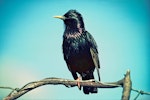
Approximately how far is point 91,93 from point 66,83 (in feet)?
2.20

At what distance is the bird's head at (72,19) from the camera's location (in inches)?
86.4

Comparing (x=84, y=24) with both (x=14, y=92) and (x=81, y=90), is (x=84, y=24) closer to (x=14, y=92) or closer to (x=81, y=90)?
(x=81, y=90)

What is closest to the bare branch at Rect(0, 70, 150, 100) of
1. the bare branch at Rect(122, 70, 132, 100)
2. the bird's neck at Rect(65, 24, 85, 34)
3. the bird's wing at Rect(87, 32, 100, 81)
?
the bare branch at Rect(122, 70, 132, 100)

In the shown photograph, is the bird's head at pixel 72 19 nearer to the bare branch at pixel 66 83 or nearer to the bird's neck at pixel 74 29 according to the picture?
the bird's neck at pixel 74 29

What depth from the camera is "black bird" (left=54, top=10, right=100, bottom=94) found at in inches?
84.3

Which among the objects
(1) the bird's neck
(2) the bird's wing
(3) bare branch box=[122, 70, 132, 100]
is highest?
(1) the bird's neck

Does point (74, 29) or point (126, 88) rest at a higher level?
point (74, 29)

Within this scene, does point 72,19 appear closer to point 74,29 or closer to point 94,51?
point 74,29

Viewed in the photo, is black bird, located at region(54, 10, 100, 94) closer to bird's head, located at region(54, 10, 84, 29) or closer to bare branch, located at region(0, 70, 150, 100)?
bird's head, located at region(54, 10, 84, 29)

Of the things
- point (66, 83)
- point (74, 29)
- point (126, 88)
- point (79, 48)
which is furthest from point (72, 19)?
point (126, 88)

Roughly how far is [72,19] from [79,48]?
239 mm

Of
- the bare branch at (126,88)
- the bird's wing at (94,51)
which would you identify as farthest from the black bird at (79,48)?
the bare branch at (126,88)

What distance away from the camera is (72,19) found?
2.20 metres

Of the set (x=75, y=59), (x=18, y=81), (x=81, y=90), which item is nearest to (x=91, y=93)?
(x=81, y=90)
